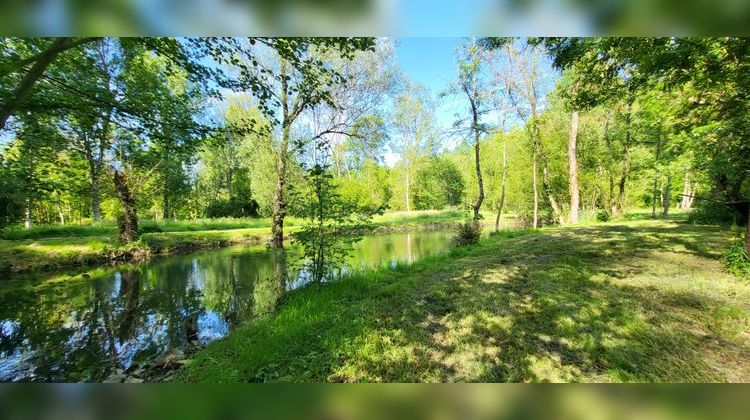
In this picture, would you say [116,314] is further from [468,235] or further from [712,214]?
[712,214]

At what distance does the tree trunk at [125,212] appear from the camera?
44.2 feet

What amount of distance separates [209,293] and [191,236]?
11032mm

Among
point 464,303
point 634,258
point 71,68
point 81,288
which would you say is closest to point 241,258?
point 81,288

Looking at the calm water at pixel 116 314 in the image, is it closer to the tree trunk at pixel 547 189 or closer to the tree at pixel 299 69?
the tree at pixel 299 69

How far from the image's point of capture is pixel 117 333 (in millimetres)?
5605

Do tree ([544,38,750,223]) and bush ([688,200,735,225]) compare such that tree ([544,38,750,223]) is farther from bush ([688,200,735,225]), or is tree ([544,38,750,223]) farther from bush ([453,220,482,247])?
bush ([453,220,482,247])

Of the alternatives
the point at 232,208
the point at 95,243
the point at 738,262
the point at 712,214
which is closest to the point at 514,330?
the point at 738,262

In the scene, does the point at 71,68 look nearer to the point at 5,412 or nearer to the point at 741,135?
the point at 5,412

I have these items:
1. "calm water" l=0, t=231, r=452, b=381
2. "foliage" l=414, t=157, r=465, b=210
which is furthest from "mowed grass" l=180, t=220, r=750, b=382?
"foliage" l=414, t=157, r=465, b=210

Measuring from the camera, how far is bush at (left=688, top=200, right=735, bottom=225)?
10617 mm

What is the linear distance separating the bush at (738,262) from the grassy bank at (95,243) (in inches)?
241

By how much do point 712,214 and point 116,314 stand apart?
60.8 feet

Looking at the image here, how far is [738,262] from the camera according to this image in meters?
4.88

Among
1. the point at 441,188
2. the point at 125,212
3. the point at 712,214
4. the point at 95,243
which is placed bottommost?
the point at 95,243
